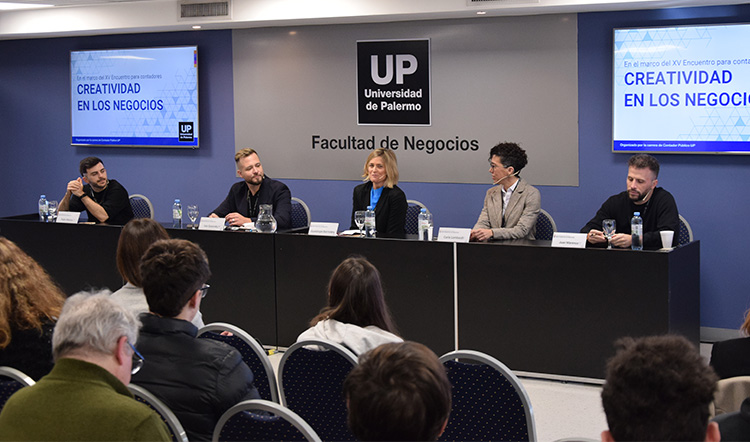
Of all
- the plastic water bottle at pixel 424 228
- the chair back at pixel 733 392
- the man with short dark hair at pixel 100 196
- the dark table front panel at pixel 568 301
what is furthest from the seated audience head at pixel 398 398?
the man with short dark hair at pixel 100 196

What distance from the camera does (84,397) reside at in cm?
179

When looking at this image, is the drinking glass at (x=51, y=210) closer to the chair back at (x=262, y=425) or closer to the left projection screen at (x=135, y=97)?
the left projection screen at (x=135, y=97)

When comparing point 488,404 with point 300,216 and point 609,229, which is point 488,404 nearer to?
point 609,229

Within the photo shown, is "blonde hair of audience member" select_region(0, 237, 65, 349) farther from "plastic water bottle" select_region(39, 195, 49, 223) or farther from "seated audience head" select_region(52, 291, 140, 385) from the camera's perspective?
"plastic water bottle" select_region(39, 195, 49, 223)

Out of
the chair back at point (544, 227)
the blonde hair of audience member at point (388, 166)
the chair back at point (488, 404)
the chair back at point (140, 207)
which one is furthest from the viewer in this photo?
the chair back at point (140, 207)

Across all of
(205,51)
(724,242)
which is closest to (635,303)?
(724,242)

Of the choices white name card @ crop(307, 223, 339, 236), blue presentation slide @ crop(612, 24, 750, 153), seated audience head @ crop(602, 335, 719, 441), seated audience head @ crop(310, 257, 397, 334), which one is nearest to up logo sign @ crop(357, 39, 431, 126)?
blue presentation slide @ crop(612, 24, 750, 153)

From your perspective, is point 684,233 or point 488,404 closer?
point 488,404

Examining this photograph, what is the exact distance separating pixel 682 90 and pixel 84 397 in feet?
16.5

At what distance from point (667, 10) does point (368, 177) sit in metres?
2.41

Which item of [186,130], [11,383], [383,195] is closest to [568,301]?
[383,195]

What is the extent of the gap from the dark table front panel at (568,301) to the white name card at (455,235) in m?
0.06

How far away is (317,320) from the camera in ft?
9.82

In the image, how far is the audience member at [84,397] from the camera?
5.77ft
